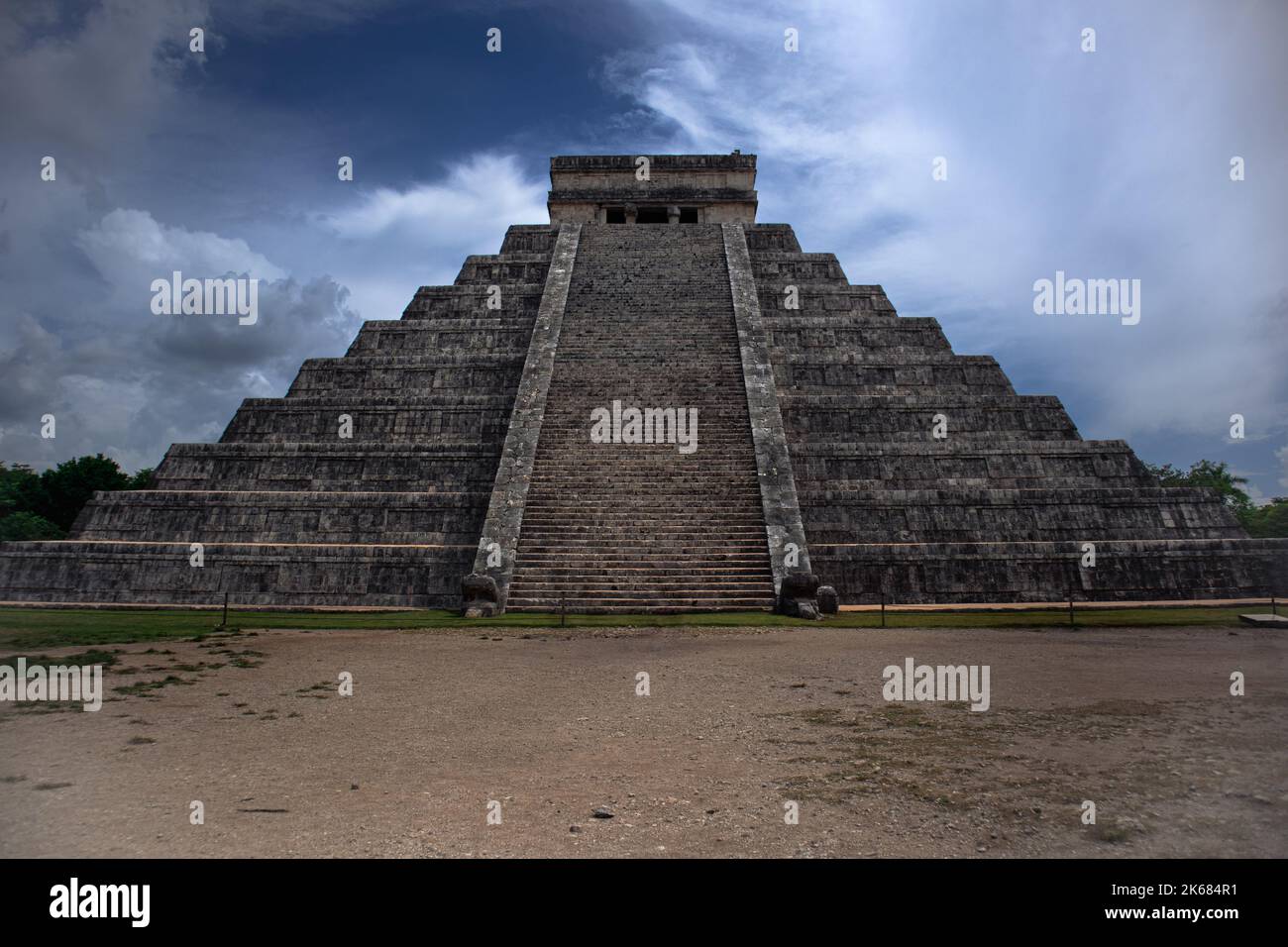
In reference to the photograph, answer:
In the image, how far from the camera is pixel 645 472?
16.7 metres

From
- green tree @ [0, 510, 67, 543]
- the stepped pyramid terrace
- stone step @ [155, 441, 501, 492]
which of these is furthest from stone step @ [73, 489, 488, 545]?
green tree @ [0, 510, 67, 543]

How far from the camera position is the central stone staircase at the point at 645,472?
45.4 feet

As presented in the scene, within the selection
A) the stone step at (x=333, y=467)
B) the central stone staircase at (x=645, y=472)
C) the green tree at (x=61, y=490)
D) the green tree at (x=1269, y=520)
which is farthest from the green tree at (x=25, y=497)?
the green tree at (x=1269, y=520)

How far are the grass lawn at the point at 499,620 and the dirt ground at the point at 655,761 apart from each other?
10.1 feet

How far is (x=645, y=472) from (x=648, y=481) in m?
0.35

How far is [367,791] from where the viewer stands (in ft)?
15.1

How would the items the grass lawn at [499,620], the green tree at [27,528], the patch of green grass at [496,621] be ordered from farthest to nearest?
the green tree at [27,528] < the grass lawn at [499,620] < the patch of green grass at [496,621]

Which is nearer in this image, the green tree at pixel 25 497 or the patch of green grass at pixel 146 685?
the patch of green grass at pixel 146 685

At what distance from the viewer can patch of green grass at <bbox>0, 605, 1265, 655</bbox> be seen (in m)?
11.3

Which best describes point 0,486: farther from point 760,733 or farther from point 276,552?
point 760,733

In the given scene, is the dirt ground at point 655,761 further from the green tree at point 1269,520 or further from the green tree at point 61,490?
the green tree at point 1269,520

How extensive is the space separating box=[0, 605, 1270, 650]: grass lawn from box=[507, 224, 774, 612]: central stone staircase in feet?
2.70

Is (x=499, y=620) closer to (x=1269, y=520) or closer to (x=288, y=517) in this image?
(x=288, y=517)

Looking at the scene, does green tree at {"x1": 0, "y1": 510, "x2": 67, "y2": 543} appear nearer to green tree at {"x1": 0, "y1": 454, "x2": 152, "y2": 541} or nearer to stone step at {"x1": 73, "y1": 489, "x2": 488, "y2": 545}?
green tree at {"x1": 0, "y1": 454, "x2": 152, "y2": 541}
